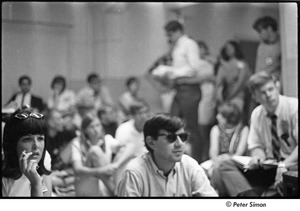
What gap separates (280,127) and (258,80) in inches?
15.7

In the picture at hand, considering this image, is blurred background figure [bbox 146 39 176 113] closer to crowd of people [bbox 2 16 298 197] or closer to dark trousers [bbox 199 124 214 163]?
crowd of people [bbox 2 16 298 197]

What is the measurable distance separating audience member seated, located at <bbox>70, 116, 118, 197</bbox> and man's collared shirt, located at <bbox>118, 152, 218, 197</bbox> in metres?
0.14

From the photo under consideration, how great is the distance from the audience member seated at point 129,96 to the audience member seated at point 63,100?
36cm

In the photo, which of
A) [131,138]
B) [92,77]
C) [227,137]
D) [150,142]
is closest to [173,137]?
[150,142]

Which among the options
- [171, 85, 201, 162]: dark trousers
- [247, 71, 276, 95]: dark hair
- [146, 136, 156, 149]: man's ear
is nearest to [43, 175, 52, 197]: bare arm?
[146, 136, 156, 149]: man's ear

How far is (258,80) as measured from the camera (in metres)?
3.92

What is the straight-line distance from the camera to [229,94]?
394 cm

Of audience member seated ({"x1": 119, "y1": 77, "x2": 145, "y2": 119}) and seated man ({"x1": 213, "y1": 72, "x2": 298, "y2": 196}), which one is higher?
audience member seated ({"x1": 119, "y1": 77, "x2": 145, "y2": 119})

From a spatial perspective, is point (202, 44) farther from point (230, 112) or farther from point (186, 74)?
point (230, 112)

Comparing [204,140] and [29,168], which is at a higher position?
[204,140]

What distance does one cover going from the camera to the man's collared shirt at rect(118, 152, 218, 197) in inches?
149

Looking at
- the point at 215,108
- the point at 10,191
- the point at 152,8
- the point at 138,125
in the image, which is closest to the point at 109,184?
the point at 138,125

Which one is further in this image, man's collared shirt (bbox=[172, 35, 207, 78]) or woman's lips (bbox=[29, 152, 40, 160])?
man's collared shirt (bbox=[172, 35, 207, 78])

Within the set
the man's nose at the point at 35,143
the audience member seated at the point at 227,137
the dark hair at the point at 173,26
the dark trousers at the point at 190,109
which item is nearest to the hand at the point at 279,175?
the audience member seated at the point at 227,137
